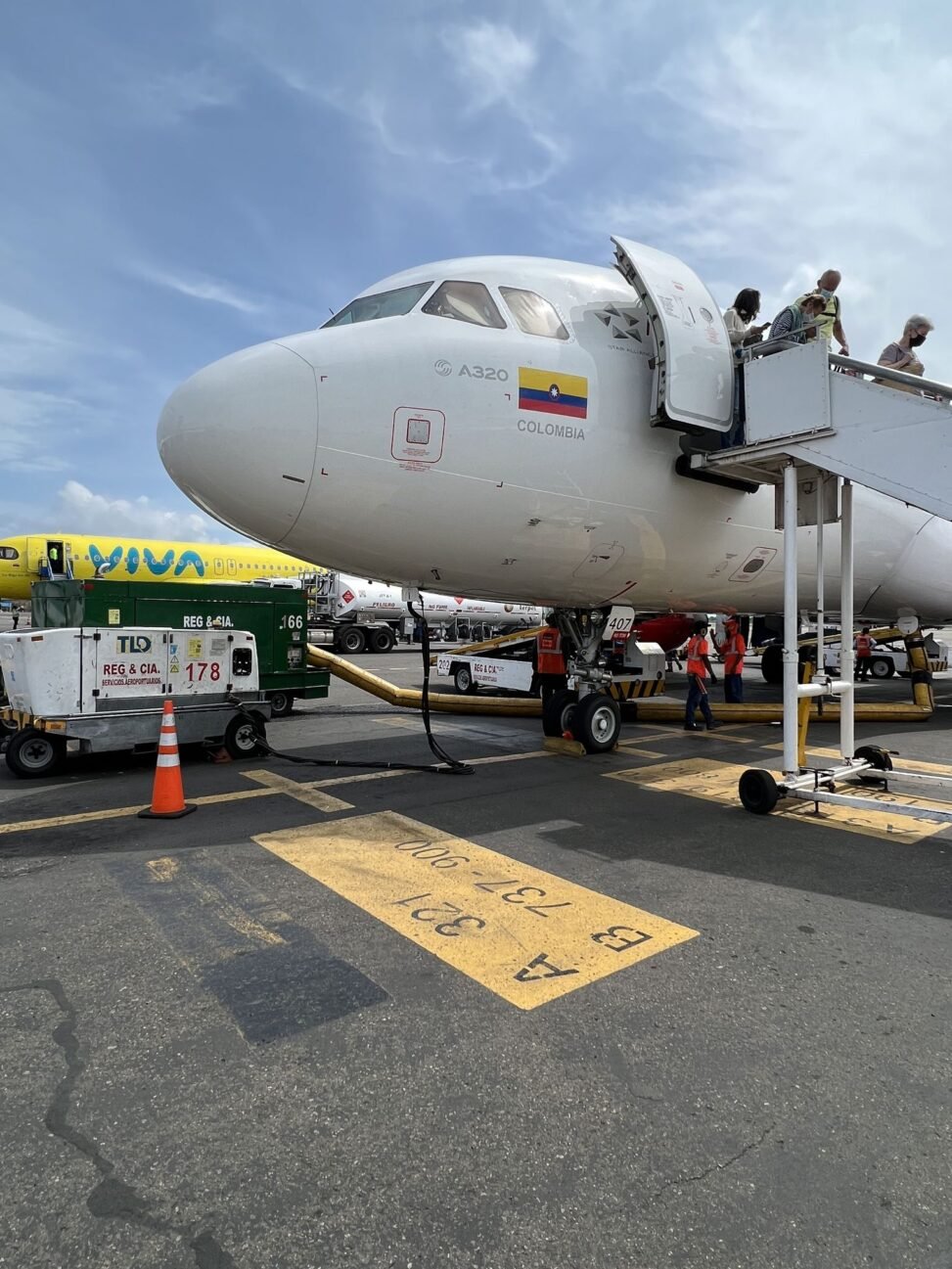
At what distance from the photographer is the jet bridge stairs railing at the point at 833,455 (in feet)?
17.4

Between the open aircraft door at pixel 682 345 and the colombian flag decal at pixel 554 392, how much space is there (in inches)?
27.2

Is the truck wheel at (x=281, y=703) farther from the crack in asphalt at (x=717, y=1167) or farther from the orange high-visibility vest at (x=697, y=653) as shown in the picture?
the crack in asphalt at (x=717, y=1167)

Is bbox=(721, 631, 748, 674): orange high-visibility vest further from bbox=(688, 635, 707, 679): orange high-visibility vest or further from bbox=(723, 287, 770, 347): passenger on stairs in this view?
bbox=(723, 287, 770, 347): passenger on stairs

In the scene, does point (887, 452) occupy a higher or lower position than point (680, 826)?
higher

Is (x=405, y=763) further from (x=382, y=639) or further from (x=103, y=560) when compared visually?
(x=103, y=560)

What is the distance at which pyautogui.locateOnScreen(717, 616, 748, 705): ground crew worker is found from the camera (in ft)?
39.9

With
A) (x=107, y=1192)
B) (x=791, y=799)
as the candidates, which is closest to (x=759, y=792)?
(x=791, y=799)

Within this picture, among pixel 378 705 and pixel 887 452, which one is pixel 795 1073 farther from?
pixel 378 705

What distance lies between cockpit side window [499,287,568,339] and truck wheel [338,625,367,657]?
2155 centimetres

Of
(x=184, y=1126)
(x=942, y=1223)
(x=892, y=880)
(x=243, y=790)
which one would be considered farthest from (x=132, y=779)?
(x=942, y=1223)

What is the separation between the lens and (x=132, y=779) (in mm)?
7113

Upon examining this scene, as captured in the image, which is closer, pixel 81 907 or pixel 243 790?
pixel 81 907

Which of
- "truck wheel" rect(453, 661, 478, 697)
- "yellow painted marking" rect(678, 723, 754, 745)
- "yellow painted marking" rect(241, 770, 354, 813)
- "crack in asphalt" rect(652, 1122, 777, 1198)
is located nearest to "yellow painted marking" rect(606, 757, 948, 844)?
"yellow painted marking" rect(678, 723, 754, 745)

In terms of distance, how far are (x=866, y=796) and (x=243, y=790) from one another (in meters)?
5.25
